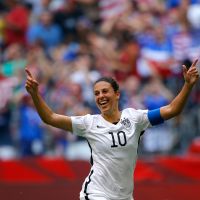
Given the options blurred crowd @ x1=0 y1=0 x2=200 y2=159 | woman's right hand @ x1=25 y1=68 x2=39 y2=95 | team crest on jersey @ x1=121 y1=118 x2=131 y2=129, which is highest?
blurred crowd @ x1=0 y1=0 x2=200 y2=159

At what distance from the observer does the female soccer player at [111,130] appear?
729 cm

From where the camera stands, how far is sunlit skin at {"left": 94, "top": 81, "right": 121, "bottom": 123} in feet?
24.4

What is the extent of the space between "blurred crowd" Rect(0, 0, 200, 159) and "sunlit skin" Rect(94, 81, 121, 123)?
5.23 meters

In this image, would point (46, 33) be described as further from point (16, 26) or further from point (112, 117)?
point (112, 117)

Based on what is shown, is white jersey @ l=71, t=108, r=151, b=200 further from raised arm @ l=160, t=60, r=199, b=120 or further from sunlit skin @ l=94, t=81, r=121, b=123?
raised arm @ l=160, t=60, r=199, b=120

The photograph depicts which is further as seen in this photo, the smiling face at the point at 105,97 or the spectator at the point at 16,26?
the spectator at the point at 16,26

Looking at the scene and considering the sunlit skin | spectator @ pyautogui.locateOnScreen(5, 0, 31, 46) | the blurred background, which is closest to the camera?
the sunlit skin

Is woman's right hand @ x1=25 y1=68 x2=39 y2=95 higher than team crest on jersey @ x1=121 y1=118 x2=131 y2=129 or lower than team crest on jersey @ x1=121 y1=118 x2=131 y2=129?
higher

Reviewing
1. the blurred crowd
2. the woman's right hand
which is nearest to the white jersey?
the woman's right hand

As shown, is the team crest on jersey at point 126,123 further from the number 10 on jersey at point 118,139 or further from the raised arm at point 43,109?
the raised arm at point 43,109

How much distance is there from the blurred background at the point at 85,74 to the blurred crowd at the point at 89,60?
0.02 m

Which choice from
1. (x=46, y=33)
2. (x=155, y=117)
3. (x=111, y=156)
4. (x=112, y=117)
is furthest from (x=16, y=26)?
(x=111, y=156)

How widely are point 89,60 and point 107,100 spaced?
715 centimetres

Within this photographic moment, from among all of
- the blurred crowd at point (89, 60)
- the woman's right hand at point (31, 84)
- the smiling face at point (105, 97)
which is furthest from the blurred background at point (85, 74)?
the woman's right hand at point (31, 84)
